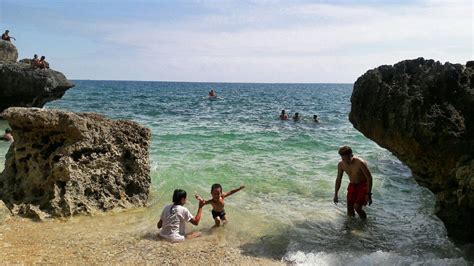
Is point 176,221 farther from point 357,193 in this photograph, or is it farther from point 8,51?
point 8,51

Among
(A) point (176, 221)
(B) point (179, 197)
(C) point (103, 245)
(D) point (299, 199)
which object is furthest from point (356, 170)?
(C) point (103, 245)

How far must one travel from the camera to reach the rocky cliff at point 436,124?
Answer: 5.89 meters

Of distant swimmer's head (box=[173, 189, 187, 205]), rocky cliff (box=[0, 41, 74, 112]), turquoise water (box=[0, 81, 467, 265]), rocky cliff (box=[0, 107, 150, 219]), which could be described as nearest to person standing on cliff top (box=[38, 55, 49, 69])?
rocky cliff (box=[0, 41, 74, 112])

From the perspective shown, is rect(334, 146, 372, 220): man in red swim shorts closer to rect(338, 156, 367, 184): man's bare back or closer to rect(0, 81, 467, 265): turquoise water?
rect(338, 156, 367, 184): man's bare back

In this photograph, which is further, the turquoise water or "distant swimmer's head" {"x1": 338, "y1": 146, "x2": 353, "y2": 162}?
"distant swimmer's head" {"x1": 338, "y1": 146, "x2": 353, "y2": 162}

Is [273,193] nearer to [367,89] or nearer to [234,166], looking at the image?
[234,166]

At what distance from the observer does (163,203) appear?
8688mm

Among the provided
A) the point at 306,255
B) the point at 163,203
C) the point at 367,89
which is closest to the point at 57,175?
the point at 163,203

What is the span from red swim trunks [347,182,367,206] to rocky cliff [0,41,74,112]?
19.4 metres

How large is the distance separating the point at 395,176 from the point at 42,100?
1978 cm

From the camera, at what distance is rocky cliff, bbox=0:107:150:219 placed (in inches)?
295

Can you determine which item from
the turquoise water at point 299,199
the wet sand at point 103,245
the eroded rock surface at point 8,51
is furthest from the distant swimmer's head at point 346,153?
the eroded rock surface at point 8,51

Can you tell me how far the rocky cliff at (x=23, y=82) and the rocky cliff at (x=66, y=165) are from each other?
15816mm

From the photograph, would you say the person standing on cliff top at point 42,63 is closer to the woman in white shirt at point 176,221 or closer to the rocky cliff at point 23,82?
the rocky cliff at point 23,82
